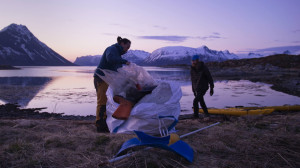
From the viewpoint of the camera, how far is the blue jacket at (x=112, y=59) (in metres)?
4.71

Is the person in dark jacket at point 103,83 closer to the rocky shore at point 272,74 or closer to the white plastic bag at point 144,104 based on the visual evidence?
the white plastic bag at point 144,104

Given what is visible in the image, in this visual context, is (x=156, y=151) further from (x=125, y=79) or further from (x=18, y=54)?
(x=18, y=54)

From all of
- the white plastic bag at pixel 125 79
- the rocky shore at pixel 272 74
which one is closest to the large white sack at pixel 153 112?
the white plastic bag at pixel 125 79

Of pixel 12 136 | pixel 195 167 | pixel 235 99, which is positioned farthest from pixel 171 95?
pixel 235 99

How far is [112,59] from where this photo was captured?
15.5 ft

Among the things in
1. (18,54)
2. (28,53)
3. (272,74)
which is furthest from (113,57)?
(28,53)

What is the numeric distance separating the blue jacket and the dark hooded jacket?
105 inches

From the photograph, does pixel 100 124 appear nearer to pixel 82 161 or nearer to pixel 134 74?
pixel 134 74

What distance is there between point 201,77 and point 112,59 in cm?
314

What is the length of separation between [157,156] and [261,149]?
5.23 ft

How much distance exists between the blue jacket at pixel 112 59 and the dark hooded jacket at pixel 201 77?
2673mm

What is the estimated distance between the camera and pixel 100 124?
203 inches

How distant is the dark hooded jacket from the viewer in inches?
268

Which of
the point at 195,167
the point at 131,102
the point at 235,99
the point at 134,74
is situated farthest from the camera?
the point at 235,99
